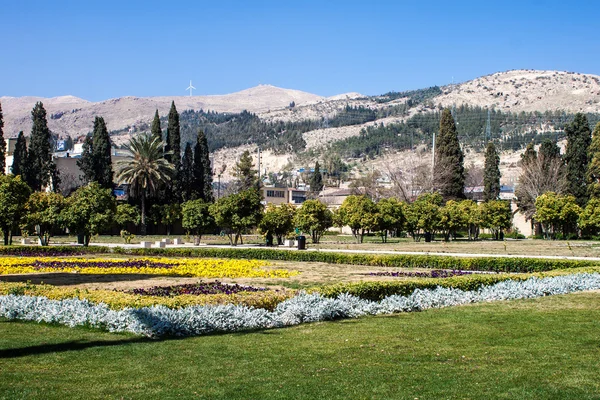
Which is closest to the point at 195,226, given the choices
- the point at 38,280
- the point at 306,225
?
the point at 306,225

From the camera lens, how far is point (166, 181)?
67938 millimetres

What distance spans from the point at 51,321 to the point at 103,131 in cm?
5813

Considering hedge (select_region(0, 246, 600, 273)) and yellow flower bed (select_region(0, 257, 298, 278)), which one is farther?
hedge (select_region(0, 246, 600, 273))

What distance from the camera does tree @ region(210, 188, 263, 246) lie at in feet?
148

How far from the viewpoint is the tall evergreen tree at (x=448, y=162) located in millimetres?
70938

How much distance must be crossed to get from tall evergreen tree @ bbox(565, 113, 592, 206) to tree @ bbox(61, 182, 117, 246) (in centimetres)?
4502

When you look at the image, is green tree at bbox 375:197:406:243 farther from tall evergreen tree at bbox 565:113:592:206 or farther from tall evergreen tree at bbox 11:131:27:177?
tall evergreen tree at bbox 11:131:27:177

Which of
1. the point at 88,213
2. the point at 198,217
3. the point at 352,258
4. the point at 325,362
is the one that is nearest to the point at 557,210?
the point at 198,217

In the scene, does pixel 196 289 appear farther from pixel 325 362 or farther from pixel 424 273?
pixel 424 273

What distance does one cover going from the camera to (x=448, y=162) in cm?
7088

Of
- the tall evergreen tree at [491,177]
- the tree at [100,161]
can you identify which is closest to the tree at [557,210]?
the tall evergreen tree at [491,177]

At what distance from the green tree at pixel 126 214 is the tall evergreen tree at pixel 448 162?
32.1m

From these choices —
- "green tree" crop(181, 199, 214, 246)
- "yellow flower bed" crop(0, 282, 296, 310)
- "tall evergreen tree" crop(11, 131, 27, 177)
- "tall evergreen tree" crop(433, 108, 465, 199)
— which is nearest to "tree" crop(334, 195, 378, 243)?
"green tree" crop(181, 199, 214, 246)

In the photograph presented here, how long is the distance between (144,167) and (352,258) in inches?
1549
